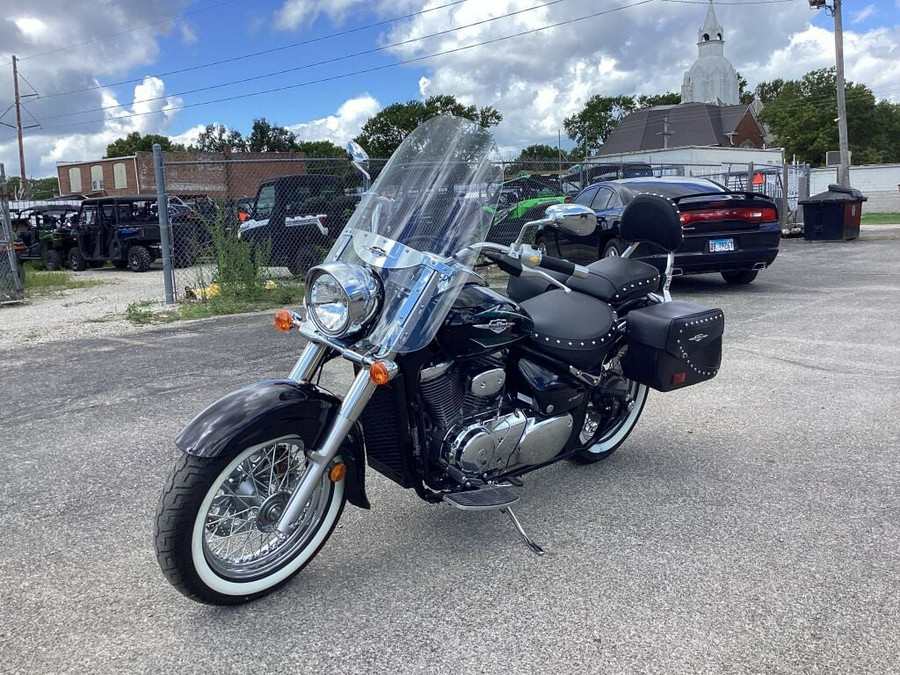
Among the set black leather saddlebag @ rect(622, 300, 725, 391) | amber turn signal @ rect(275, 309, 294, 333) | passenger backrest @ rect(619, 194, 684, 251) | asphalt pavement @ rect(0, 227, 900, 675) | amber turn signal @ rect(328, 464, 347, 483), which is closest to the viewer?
asphalt pavement @ rect(0, 227, 900, 675)

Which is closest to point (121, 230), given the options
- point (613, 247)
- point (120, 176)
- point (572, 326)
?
point (613, 247)

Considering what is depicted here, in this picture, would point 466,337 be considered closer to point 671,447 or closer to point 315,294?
point 315,294

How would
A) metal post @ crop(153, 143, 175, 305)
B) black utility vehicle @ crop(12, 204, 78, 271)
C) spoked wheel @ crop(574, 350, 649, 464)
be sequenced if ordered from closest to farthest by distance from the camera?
spoked wheel @ crop(574, 350, 649, 464) → metal post @ crop(153, 143, 175, 305) → black utility vehicle @ crop(12, 204, 78, 271)

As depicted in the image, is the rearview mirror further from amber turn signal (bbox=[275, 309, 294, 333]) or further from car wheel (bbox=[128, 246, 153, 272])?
car wheel (bbox=[128, 246, 153, 272])

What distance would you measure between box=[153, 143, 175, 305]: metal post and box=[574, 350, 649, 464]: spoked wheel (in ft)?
25.1

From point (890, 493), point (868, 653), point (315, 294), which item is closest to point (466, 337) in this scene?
point (315, 294)

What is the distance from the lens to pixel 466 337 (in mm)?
2949

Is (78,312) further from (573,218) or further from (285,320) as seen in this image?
(573,218)

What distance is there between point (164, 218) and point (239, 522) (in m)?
8.22

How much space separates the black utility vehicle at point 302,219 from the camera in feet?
41.1

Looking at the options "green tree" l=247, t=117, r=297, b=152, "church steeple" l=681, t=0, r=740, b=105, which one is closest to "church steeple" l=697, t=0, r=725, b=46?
"church steeple" l=681, t=0, r=740, b=105

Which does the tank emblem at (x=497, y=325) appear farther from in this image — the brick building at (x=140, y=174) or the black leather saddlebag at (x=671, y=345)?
the brick building at (x=140, y=174)

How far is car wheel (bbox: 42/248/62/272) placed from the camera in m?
17.7

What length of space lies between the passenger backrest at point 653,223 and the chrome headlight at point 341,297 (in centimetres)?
174
